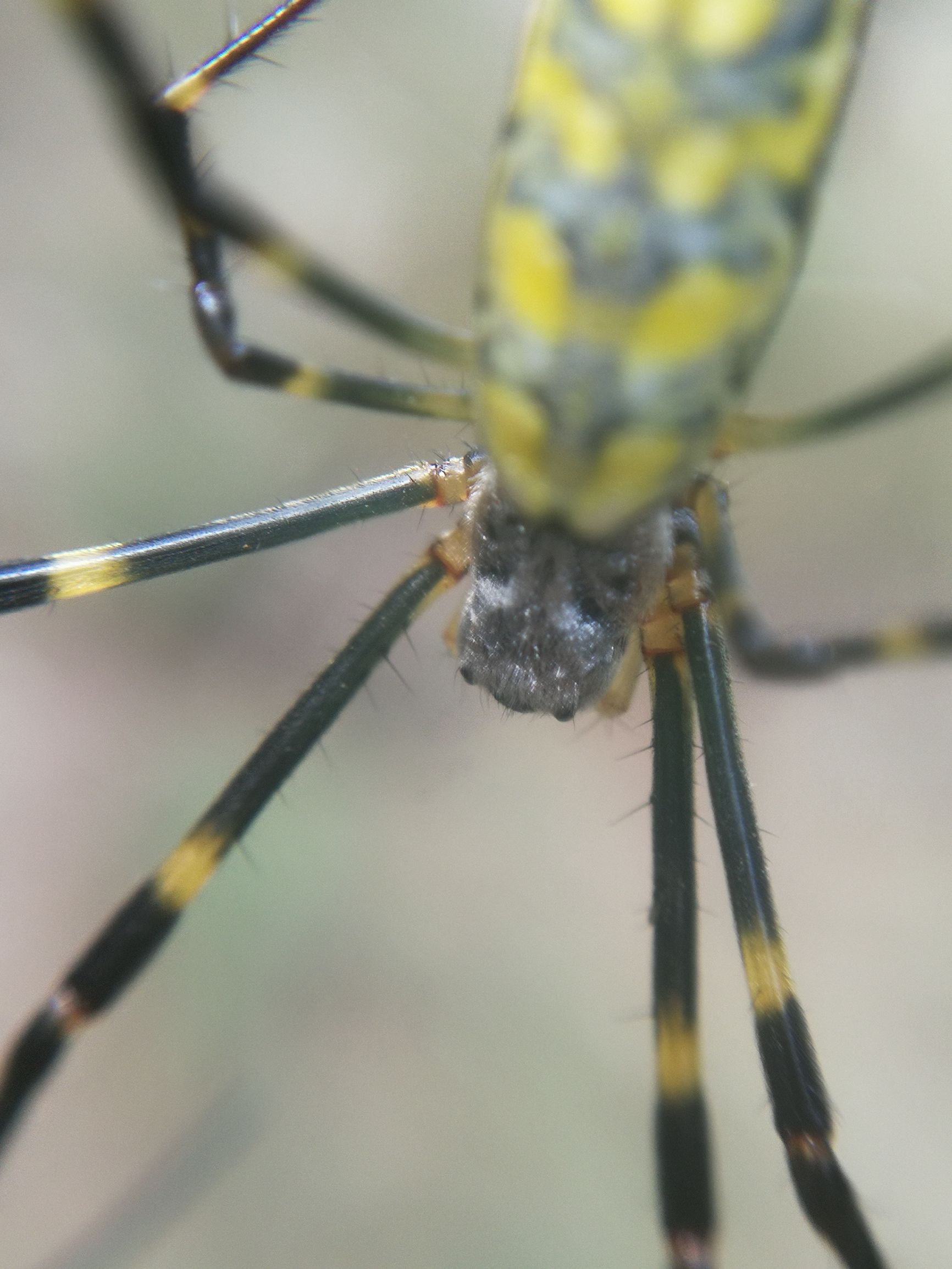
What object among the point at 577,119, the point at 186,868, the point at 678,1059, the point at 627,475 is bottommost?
the point at 678,1059

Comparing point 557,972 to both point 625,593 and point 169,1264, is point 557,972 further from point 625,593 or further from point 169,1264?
point 625,593

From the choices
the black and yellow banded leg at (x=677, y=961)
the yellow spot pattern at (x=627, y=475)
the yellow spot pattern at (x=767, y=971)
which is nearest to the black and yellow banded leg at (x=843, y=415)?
the yellow spot pattern at (x=627, y=475)

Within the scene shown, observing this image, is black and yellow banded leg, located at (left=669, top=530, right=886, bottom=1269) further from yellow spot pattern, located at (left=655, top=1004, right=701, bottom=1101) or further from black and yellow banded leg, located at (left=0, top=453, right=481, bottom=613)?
black and yellow banded leg, located at (left=0, top=453, right=481, bottom=613)

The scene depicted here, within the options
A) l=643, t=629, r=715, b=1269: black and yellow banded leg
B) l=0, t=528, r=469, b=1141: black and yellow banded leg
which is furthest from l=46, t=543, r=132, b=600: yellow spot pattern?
l=643, t=629, r=715, b=1269: black and yellow banded leg

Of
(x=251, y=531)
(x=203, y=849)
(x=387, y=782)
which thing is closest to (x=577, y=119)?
(x=251, y=531)

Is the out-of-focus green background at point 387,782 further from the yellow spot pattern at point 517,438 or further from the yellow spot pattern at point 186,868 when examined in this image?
the yellow spot pattern at point 517,438

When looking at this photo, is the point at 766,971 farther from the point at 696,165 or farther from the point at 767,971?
the point at 696,165
